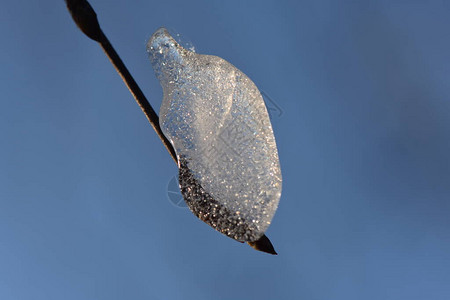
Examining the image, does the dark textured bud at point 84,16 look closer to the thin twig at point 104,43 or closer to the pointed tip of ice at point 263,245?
the thin twig at point 104,43

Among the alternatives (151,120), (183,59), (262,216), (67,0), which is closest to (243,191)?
(262,216)

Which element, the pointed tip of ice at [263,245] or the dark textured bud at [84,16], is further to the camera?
the pointed tip of ice at [263,245]

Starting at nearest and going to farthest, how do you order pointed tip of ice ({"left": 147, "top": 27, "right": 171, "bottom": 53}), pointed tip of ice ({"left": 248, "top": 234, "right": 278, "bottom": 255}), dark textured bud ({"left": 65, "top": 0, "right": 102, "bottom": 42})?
1. dark textured bud ({"left": 65, "top": 0, "right": 102, "bottom": 42})
2. pointed tip of ice ({"left": 248, "top": 234, "right": 278, "bottom": 255})
3. pointed tip of ice ({"left": 147, "top": 27, "right": 171, "bottom": 53})

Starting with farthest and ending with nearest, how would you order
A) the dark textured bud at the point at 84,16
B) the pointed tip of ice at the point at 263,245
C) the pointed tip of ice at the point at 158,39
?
the pointed tip of ice at the point at 158,39
the pointed tip of ice at the point at 263,245
the dark textured bud at the point at 84,16

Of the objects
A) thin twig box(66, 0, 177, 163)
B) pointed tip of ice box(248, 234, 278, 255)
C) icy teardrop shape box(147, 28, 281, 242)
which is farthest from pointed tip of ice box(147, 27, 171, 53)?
pointed tip of ice box(248, 234, 278, 255)

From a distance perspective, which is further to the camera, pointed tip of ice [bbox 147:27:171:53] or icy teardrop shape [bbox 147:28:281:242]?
pointed tip of ice [bbox 147:27:171:53]

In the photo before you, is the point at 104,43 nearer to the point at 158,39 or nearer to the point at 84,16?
the point at 84,16

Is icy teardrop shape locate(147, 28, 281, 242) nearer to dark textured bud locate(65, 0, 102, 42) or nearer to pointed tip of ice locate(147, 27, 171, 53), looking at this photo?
pointed tip of ice locate(147, 27, 171, 53)

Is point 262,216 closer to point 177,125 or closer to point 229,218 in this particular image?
point 229,218

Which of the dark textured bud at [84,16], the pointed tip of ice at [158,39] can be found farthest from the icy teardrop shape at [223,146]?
the dark textured bud at [84,16]
